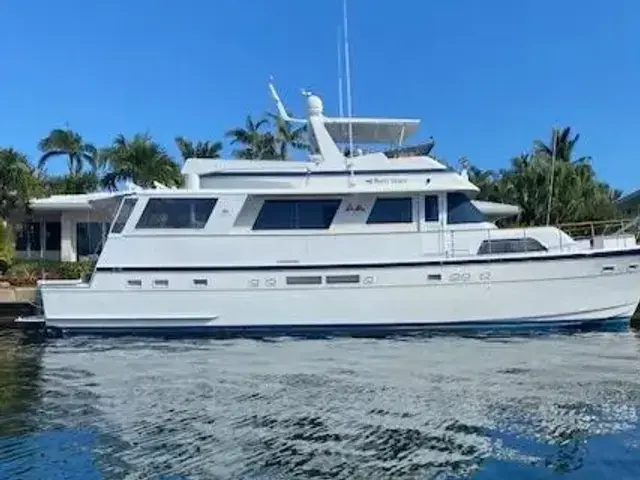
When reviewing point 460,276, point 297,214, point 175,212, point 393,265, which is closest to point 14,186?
point 175,212

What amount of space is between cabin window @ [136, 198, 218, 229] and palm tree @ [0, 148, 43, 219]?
1215cm

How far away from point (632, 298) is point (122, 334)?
1045 centimetres

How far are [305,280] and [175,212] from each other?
9.98ft

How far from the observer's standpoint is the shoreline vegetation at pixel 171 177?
24.4 m

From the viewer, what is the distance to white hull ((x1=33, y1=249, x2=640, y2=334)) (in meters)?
15.7

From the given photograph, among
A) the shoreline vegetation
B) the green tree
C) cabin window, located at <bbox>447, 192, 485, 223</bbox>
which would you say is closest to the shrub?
the shoreline vegetation

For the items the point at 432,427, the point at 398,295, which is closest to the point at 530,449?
the point at 432,427

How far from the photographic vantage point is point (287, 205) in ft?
53.4

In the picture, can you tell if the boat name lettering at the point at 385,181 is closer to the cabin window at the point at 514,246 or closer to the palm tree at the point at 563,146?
the cabin window at the point at 514,246

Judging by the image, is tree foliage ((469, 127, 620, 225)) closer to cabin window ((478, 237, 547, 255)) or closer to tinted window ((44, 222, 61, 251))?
cabin window ((478, 237, 547, 255))

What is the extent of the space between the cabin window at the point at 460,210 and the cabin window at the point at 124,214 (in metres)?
6.54

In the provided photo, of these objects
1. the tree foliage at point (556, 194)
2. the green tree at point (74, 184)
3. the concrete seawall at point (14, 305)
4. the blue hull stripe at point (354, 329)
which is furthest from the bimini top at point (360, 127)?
the green tree at point (74, 184)

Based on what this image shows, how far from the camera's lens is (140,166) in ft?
102

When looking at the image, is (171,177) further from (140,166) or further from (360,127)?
(360,127)
